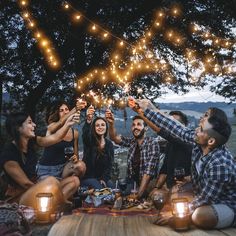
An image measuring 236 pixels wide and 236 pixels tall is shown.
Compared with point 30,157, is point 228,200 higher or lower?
lower

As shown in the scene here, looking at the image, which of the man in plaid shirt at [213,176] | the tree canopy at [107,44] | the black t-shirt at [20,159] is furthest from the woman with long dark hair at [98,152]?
the tree canopy at [107,44]

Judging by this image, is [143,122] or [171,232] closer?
[171,232]

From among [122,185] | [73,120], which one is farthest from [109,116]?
[122,185]

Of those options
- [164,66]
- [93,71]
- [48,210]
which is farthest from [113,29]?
[48,210]

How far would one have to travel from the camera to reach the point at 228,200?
4.42 metres

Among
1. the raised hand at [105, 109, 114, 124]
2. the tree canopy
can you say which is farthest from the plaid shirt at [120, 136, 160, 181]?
the tree canopy

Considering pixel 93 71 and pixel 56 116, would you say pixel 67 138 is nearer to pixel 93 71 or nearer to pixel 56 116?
pixel 56 116

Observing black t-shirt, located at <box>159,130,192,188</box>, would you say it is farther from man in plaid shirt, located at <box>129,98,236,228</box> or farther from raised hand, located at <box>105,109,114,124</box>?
man in plaid shirt, located at <box>129,98,236,228</box>

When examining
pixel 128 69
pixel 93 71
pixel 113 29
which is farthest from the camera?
pixel 128 69

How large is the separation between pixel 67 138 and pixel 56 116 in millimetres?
492

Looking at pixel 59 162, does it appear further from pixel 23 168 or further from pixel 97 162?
pixel 23 168

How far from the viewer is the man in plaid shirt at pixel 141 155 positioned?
21.9 ft

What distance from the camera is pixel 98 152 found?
7.27m

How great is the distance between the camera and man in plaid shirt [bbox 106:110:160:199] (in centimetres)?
669
